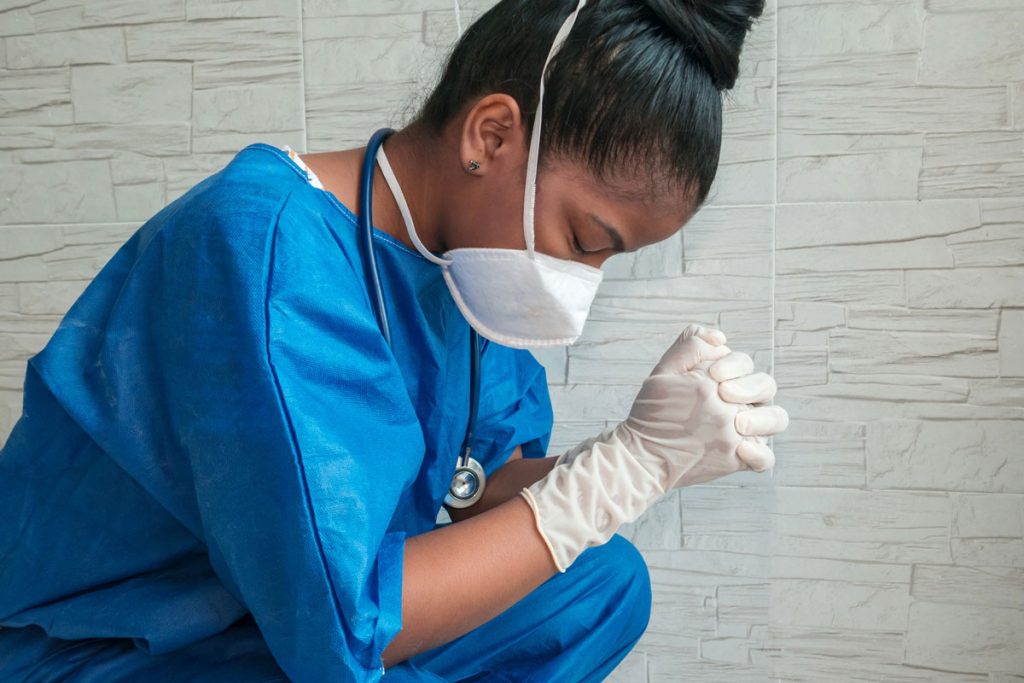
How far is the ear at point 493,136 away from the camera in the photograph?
84 centimetres

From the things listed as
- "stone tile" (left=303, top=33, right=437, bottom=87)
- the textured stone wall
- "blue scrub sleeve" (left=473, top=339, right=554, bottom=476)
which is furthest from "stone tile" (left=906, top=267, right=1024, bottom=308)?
"stone tile" (left=303, top=33, right=437, bottom=87)

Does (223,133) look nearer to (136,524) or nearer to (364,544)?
(136,524)

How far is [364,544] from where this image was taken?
28.0 inches

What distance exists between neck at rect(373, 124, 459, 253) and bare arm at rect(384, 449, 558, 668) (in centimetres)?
30

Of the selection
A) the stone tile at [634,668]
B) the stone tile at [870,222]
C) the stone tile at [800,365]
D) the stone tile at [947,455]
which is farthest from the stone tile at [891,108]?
the stone tile at [634,668]

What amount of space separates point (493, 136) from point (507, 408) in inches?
16.7

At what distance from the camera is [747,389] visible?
3.14ft

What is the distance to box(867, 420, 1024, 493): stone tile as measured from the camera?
133cm

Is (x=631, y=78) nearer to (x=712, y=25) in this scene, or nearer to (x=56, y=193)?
(x=712, y=25)

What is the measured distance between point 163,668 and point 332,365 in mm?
326

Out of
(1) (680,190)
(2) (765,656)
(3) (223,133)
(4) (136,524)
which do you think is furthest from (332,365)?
(2) (765,656)

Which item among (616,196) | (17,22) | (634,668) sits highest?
(17,22)

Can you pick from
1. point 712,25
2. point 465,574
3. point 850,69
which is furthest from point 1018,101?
point 465,574

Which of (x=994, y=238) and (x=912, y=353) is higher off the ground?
(x=994, y=238)
